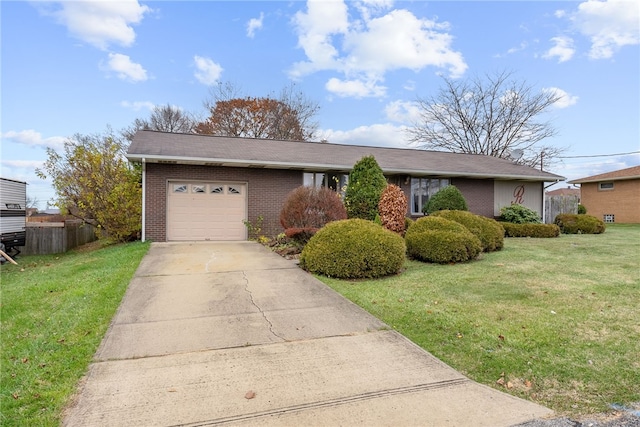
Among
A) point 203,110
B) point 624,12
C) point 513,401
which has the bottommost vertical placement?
point 513,401

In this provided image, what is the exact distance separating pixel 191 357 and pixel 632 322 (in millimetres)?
4933

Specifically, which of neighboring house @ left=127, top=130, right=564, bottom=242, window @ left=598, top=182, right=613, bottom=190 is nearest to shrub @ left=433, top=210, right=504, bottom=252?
neighboring house @ left=127, top=130, right=564, bottom=242

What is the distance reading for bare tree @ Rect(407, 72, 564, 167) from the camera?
93.7 feet

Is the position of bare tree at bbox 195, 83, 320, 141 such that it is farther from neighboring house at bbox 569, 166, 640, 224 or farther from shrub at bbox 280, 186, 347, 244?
neighboring house at bbox 569, 166, 640, 224

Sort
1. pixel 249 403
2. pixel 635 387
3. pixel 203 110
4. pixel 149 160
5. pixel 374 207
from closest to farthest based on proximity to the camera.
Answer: pixel 249 403
pixel 635 387
pixel 374 207
pixel 149 160
pixel 203 110

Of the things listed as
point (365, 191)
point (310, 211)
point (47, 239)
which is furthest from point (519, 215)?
point (47, 239)

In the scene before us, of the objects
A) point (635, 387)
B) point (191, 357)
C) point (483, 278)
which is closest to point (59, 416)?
point (191, 357)

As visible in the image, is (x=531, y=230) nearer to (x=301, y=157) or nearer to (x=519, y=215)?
(x=519, y=215)

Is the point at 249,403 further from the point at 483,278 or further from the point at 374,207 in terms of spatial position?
the point at 374,207

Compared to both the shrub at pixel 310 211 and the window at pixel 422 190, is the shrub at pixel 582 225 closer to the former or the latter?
the window at pixel 422 190

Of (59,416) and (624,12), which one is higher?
(624,12)

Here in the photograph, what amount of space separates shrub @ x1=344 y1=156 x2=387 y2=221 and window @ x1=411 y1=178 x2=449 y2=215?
4674 mm

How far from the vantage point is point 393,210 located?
998 cm

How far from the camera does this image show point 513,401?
283 cm
